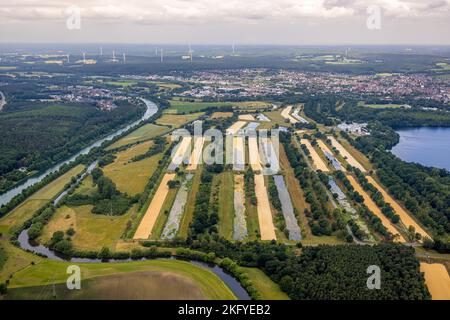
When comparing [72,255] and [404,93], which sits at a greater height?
[404,93]

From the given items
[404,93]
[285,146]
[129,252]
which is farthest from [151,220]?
[404,93]

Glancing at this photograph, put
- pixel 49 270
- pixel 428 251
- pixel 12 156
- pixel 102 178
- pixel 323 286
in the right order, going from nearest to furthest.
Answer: pixel 323 286 < pixel 49 270 < pixel 428 251 < pixel 102 178 < pixel 12 156

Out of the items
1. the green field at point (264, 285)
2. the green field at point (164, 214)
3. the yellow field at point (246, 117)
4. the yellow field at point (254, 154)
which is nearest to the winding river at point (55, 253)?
the green field at point (264, 285)

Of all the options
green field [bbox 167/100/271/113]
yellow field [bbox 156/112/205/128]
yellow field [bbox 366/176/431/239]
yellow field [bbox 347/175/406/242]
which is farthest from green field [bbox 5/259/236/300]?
green field [bbox 167/100/271/113]

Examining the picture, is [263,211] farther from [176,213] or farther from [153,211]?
[153,211]

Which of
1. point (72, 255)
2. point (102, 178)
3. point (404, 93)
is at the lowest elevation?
point (72, 255)

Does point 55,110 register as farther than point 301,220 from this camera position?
Yes
